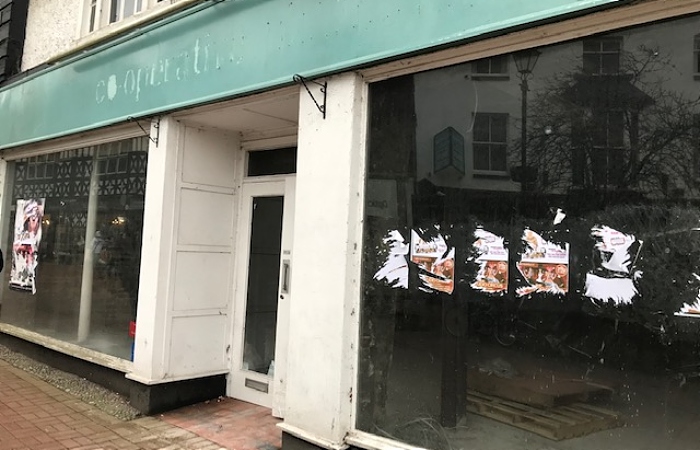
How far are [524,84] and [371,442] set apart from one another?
2.42 meters

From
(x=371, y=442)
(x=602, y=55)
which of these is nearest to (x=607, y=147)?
(x=602, y=55)

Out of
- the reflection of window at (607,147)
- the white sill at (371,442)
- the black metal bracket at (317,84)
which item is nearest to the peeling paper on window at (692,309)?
the reflection of window at (607,147)

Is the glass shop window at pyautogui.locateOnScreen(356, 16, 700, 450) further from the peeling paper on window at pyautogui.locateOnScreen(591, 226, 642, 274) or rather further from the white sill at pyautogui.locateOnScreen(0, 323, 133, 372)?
the white sill at pyautogui.locateOnScreen(0, 323, 133, 372)

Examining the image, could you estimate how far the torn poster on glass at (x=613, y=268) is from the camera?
2.55m

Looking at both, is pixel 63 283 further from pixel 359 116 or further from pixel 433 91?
pixel 433 91

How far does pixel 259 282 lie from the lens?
502 cm

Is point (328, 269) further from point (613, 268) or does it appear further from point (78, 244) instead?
point (78, 244)

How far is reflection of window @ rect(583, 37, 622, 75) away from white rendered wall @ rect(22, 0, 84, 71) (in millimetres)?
6051

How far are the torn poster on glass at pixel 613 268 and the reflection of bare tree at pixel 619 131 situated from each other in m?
0.25

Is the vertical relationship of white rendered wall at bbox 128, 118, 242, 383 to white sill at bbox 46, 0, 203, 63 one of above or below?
below

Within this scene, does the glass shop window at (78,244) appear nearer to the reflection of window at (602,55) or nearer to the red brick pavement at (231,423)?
the red brick pavement at (231,423)

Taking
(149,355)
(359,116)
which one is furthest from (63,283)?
(359,116)

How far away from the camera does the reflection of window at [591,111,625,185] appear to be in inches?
104

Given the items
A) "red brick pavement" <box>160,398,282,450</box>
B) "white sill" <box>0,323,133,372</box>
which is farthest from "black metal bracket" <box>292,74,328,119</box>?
"white sill" <box>0,323,133,372</box>
